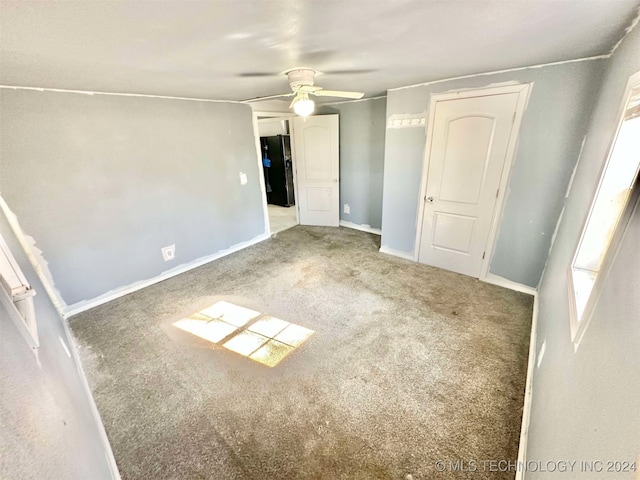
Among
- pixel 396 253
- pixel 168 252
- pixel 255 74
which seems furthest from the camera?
pixel 396 253

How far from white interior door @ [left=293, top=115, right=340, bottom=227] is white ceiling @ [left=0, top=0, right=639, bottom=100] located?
217 centimetres

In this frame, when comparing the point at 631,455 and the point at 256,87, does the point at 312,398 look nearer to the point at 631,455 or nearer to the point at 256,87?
the point at 631,455

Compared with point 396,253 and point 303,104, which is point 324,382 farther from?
point 396,253

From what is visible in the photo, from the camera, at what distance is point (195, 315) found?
2631 millimetres

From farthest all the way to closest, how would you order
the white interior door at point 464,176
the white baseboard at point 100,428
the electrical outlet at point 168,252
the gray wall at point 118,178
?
the electrical outlet at point 168,252 < the white interior door at point 464,176 < the gray wall at point 118,178 < the white baseboard at point 100,428

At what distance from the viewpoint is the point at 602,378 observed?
2.41 ft

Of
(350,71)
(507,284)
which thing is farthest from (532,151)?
(350,71)

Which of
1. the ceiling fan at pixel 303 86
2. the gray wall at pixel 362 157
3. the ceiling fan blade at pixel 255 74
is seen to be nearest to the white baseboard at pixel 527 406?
the ceiling fan at pixel 303 86

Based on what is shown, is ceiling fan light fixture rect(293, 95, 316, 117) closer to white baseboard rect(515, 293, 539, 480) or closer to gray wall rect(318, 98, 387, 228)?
gray wall rect(318, 98, 387, 228)

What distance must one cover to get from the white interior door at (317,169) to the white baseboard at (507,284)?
102 inches

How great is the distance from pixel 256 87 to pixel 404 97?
5.31 feet

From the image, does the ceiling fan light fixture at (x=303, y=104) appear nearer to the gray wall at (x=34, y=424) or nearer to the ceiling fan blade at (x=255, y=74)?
the ceiling fan blade at (x=255, y=74)

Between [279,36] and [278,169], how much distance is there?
190 inches

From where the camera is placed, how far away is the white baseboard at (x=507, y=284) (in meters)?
2.76
